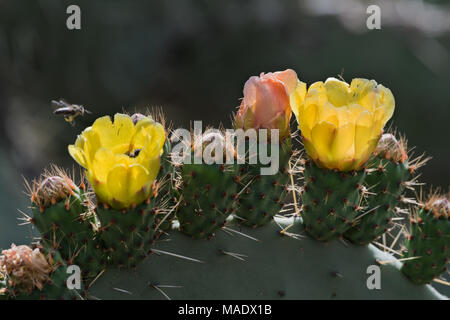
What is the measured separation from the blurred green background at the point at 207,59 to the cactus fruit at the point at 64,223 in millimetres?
4402

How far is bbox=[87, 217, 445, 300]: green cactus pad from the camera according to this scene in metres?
1.40

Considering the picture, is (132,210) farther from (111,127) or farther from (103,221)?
(111,127)

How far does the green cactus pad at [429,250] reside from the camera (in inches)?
65.1

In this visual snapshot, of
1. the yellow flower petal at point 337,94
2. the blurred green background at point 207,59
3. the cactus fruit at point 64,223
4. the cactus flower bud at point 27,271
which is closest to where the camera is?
the cactus flower bud at point 27,271

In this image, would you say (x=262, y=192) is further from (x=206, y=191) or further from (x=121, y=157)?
(x=121, y=157)

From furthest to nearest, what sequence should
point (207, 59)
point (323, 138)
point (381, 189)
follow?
point (207, 59), point (381, 189), point (323, 138)

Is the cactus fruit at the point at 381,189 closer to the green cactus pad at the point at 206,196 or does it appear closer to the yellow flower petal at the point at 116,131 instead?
the green cactus pad at the point at 206,196

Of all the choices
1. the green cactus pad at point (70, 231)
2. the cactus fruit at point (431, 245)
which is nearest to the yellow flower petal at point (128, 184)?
the green cactus pad at point (70, 231)

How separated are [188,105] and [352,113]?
17.8ft

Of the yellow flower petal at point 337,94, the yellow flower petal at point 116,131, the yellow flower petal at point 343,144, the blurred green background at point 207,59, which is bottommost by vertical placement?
the blurred green background at point 207,59

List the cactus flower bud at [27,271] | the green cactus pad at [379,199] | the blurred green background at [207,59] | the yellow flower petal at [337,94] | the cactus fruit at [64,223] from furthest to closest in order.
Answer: the blurred green background at [207,59]
the green cactus pad at [379,199]
the yellow flower petal at [337,94]
the cactus fruit at [64,223]
the cactus flower bud at [27,271]

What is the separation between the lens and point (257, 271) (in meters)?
1.50

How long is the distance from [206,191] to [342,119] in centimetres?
37

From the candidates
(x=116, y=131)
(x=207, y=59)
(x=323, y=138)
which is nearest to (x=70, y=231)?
(x=116, y=131)
